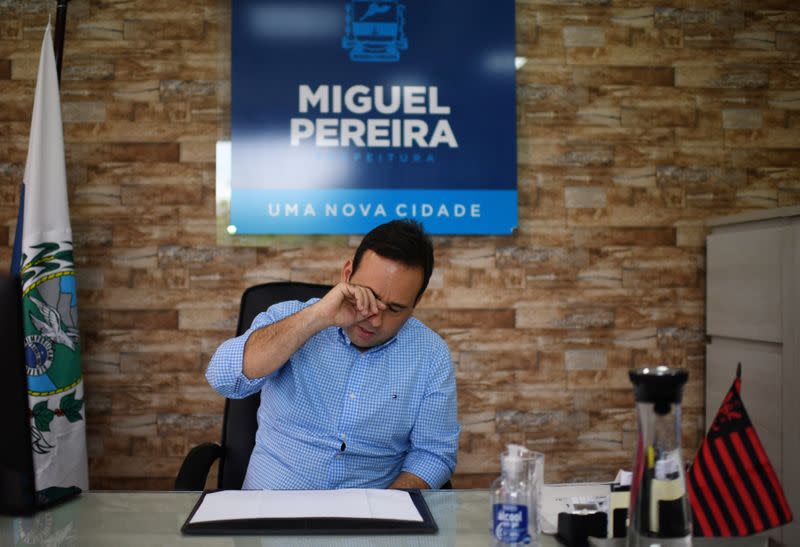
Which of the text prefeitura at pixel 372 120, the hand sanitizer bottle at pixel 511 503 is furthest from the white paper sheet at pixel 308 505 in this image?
the text prefeitura at pixel 372 120

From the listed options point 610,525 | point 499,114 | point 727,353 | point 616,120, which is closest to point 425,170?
point 499,114

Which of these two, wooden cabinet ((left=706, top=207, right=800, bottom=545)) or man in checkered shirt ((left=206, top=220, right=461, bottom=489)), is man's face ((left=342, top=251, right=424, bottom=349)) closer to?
man in checkered shirt ((left=206, top=220, right=461, bottom=489))

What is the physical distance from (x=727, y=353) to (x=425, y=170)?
4.76 feet

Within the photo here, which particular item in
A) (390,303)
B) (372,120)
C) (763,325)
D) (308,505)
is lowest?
(308,505)

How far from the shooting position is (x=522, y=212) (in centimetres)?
313

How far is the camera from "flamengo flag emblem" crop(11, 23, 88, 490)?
266 cm

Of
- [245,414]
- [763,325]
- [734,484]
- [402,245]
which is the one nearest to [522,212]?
[763,325]

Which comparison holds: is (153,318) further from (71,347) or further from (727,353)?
(727,353)

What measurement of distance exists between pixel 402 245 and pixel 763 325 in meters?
1.56

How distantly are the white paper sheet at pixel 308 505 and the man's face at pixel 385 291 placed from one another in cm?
52

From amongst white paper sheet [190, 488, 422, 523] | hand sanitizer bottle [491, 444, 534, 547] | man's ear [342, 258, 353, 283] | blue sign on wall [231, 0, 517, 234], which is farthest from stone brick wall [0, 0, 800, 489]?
hand sanitizer bottle [491, 444, 534, 547]

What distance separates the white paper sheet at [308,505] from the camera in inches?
52.2

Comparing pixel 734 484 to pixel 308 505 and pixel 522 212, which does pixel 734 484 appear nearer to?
pixel 308 505

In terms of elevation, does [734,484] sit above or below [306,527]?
above
